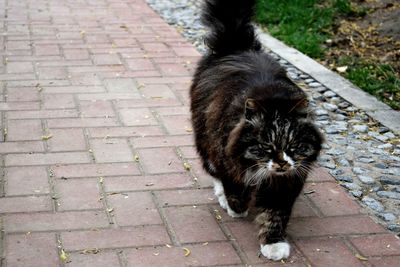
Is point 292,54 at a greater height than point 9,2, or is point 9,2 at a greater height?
point 292,54

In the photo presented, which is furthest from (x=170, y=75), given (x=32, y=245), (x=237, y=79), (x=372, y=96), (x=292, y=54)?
(x=32, y=245)

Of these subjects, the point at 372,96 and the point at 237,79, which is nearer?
the point at 237,79

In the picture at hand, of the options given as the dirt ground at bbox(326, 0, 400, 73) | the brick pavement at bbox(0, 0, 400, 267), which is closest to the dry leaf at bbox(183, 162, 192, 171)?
the brick pavement at bbox(0, 0, 400, 267)

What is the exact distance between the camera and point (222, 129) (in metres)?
3.47

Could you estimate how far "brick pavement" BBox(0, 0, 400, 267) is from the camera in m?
3.36

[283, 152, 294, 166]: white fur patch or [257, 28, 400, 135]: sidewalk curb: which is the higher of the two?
[283, 152, 294, 166]: white fur patch

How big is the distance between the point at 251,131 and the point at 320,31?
4896 mm

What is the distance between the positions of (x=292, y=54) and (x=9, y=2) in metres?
4.61

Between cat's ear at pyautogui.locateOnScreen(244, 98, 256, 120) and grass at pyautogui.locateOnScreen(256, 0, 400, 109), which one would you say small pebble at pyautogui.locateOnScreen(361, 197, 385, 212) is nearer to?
cat's ear at pyautogui.locateOnScreen(244, 98, 256, 120)

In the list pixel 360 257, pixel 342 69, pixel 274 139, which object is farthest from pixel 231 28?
pixel 342 69

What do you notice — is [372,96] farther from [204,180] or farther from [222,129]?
[222,129]

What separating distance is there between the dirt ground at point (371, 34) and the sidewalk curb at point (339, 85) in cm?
39

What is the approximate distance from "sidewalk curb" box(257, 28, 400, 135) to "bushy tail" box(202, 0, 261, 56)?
166cm

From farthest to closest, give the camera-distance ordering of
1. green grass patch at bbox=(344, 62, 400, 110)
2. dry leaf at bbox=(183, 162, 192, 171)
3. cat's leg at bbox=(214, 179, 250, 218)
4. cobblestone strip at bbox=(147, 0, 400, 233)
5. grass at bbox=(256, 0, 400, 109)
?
1. grass at bbox=(256, 0, 400, 109)
2. green grass patch at bbox=(344, 62, 400, 110)
3. dry leaf at bbox=(183, 162, 192, 171)
4. cobblestone strip at bbox=(147, 0, 400, 233)
5. cat's leg at bbox=(214, 179, 250, 218)
